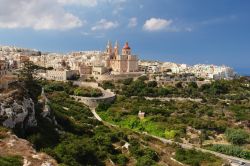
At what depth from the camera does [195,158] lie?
1342 inches

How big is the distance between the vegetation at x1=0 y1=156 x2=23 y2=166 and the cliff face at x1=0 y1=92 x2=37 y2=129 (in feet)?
16.5

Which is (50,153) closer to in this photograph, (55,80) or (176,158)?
(176,158)

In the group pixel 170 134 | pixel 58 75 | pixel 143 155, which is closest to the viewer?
pixel 143 155

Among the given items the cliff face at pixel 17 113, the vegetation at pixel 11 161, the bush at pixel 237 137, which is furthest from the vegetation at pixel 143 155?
the bush at pixel 237 137

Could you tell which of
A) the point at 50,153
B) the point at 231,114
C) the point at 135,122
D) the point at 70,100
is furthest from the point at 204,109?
the point at 50,153

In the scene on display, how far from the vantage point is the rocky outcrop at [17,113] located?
26109 millimetres

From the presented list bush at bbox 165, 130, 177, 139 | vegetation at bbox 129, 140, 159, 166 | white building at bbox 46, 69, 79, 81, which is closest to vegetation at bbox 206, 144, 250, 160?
bush at bbox 165, 130, 177, 139

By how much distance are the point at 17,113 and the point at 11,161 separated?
722 cm

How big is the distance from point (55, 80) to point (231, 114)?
1295 inches

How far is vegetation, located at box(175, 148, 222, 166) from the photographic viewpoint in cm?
3299

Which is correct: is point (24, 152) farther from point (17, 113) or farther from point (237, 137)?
point (237, 137)

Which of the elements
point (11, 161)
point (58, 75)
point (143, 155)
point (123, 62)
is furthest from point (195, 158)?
point (123, 62)

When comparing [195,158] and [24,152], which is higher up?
[24,152]

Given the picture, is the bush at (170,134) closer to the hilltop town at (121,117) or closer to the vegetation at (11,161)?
the hilltop town at (121,117)
